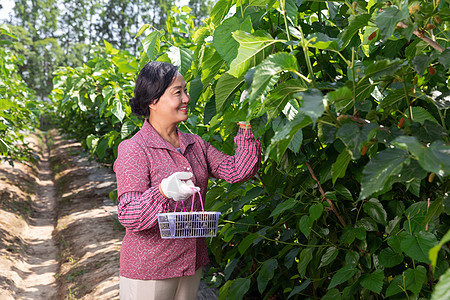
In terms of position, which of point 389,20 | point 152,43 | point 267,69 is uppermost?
point 389,20

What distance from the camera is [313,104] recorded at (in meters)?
0.82

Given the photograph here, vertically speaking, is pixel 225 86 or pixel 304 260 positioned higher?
pixel 225 86

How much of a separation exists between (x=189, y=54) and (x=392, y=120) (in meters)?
0.92

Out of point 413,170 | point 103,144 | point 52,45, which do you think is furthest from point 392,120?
→ point 52,45

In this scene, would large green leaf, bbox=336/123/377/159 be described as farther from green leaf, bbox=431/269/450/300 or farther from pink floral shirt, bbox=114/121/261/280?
pink floral shirt, bbox=114/121/261/280

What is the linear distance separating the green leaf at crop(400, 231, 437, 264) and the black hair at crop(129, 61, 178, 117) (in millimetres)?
1040

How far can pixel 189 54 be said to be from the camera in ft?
6.63

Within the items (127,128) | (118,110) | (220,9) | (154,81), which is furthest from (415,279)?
(118,110)

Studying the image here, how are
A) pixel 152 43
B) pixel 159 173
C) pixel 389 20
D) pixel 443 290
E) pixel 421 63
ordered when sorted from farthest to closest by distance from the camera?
pixel 152 43 < pixel 159 173 < pixel 421 63 < pixel 389 20 < pixel 443 290

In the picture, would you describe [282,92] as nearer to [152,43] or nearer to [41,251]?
[152,43]

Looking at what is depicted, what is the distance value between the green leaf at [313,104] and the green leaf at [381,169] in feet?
0.45

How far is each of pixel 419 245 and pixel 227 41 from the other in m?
0.80

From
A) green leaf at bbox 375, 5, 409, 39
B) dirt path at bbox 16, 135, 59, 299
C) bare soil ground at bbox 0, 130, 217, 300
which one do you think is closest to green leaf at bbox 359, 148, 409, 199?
green leaf at bbox 375, 5, 409, 39

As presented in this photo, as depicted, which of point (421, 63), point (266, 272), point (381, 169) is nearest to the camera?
point (381, 169)
